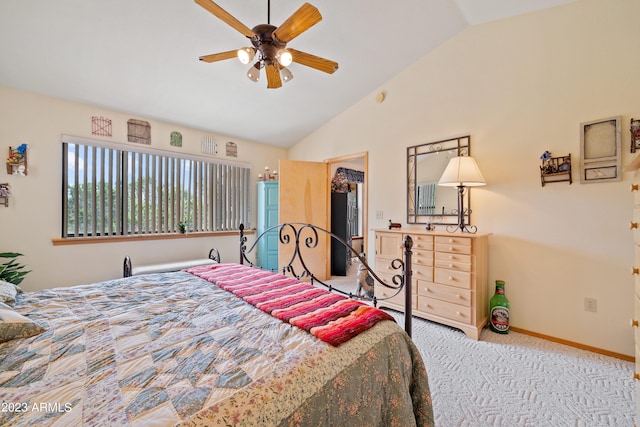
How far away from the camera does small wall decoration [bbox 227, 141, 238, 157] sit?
14.2 feet

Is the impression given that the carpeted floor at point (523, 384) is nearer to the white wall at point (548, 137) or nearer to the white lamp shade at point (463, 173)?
the white wall at point (548, 137)

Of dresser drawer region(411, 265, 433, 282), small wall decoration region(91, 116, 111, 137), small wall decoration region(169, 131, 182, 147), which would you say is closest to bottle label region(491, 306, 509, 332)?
dresser drawer region(411, 265, 433, 282)

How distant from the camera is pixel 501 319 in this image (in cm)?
246

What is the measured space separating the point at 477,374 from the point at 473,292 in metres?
0.73

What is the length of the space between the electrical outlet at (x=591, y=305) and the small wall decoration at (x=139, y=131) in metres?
5.19

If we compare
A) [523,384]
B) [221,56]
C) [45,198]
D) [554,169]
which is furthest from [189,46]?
[523,384]

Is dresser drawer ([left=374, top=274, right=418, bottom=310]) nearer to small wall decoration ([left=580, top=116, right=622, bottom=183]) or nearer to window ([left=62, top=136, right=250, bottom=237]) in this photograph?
small wall decoration ([left=580, top=116, right=622, bottom=183])

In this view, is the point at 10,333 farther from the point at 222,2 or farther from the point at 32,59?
the point at 32,59

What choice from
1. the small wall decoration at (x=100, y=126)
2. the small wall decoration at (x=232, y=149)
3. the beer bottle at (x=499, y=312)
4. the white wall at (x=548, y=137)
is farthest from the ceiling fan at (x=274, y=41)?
the beer bottle at (x=499, y=312)

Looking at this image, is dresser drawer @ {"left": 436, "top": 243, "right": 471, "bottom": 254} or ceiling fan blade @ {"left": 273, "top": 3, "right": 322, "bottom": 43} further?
dresser drawer @ {"left": 436, "top": 243, "right": 471, "bottom": 254}

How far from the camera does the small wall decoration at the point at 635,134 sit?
6.43 feet

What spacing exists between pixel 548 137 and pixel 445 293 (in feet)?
5.74

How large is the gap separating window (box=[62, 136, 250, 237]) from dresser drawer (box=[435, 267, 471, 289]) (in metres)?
3.29

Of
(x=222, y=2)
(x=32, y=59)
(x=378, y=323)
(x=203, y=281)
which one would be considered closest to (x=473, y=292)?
(x=378, y=323)
